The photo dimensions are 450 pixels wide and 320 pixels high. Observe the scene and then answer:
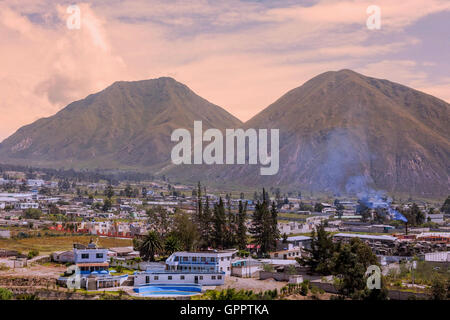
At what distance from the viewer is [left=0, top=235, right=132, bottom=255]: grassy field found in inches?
2662

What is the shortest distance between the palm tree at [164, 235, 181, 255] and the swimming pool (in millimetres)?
12196

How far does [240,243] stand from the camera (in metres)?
68.9

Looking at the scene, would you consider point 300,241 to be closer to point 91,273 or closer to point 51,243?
Answer: point 51,243

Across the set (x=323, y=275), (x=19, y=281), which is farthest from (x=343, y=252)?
(x=19, y=281)

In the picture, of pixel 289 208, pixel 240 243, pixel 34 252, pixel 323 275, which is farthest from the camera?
pixel 289 208

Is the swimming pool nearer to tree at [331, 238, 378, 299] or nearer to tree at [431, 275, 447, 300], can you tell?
tree at [331, 238, 378, 299]

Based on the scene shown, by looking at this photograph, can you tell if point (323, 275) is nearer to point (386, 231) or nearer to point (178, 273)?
point (178, 273)

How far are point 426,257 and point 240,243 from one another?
20.4 metres

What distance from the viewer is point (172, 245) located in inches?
2373

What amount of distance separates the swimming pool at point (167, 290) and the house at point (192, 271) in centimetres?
61

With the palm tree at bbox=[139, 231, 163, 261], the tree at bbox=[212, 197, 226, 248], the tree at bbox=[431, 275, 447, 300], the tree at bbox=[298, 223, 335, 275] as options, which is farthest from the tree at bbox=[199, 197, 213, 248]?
the tree at bbox=[431, 275, 447, 300]

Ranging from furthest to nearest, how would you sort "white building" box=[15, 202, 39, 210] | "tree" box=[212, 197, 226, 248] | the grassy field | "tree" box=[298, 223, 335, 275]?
"white building" box=[15, 202, 39, 210], the grassy field, "tree" box=[212, 197, 226, 248], "tree" box=[298, 223, 335, 275]

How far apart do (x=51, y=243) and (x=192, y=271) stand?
95.7ft

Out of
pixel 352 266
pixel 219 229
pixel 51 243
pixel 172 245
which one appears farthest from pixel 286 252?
pixel 51 243
